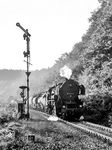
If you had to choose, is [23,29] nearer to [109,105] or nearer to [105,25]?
[109,105]

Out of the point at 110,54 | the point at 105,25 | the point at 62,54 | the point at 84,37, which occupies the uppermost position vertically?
the point at 62,54

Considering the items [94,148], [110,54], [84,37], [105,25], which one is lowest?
[94,148]

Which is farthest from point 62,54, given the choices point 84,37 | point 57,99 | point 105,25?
point 57,99

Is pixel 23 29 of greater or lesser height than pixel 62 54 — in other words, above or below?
below

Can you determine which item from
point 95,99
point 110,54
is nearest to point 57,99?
point 95,99

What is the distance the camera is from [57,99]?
25.8 m

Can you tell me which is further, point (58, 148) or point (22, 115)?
point (22, 115)

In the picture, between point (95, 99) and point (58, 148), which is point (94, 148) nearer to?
point (58, 148)

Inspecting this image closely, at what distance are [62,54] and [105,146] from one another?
99.9m

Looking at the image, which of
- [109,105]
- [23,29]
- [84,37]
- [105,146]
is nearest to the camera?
[105,146]

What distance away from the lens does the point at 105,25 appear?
3550cm

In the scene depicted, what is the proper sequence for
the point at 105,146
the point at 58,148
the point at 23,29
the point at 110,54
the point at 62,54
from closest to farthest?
1. the point at 58,148
2. the point at 105,146
3. the point at 23,29
4. the point at 110,54
5. the point at 62,54

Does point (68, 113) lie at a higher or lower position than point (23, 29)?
lower

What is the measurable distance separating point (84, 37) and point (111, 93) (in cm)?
3927
